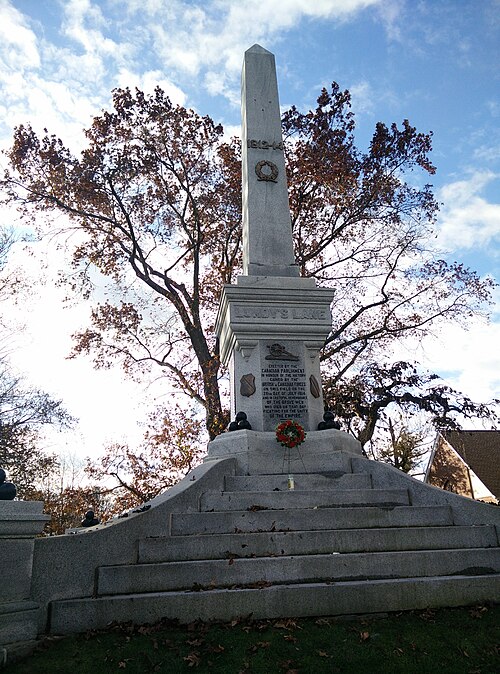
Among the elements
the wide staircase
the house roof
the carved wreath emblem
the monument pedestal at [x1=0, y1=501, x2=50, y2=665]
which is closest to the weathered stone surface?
the carved wreath emblem

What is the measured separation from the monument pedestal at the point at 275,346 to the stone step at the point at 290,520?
2703 millimetres

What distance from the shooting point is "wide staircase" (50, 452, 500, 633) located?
534 centimetres

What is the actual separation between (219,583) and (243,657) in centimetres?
135

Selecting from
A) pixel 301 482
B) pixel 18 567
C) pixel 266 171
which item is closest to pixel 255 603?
pixel 18 567

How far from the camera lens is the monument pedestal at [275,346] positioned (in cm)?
964

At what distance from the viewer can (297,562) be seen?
19.3ft

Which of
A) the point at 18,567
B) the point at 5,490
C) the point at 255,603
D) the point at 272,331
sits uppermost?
the point at 272,331

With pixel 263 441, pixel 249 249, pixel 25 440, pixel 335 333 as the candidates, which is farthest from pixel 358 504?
pixel 25 440

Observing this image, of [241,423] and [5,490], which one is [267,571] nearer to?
[5,490]

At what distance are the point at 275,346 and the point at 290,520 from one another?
3922 millimetres

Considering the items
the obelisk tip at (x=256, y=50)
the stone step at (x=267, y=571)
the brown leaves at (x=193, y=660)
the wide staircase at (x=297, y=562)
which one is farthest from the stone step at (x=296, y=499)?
the obelisk tip at (x=256, y=50)

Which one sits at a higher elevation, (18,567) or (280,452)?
(280,452)

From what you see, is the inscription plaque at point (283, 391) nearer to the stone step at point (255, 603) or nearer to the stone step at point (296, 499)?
the stone step at point (296, 499)

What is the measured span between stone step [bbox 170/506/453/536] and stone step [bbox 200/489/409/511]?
0.41m
